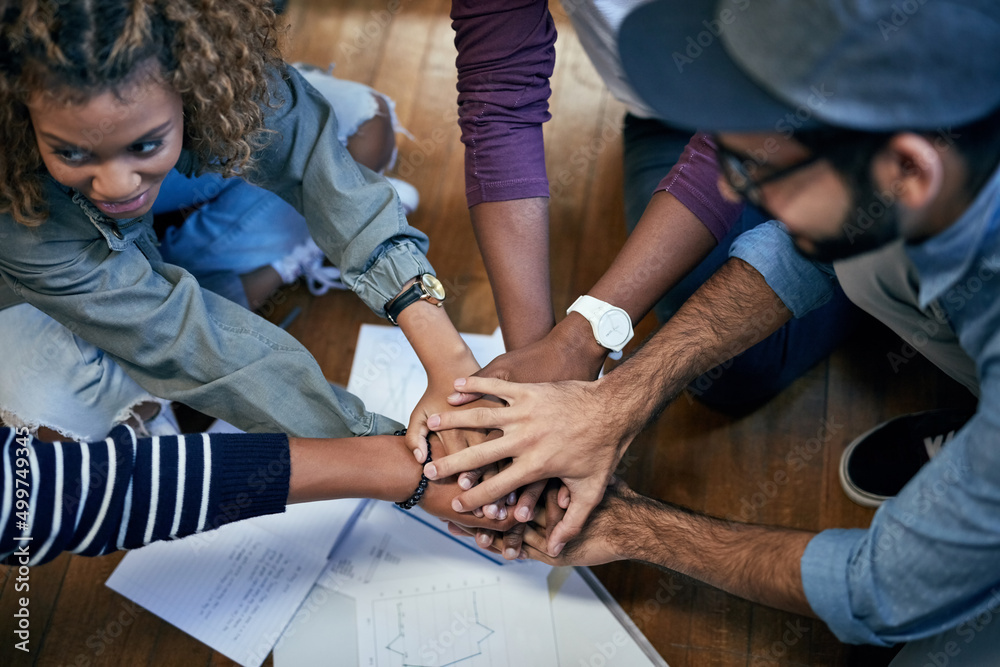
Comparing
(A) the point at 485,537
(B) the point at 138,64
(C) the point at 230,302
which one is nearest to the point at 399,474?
(A) the point at 485,537

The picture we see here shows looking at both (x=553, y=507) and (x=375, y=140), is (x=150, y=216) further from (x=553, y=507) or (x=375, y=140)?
(x=553, y=507)

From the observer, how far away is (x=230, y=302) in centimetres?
112

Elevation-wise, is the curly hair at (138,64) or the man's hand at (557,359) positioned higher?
the curly hair at (138,64)

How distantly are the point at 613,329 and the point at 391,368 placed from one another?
0.44 m

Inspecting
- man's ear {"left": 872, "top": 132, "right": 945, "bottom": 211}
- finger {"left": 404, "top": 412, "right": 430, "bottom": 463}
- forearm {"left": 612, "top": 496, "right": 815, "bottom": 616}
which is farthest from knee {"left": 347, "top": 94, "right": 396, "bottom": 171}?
man's ear {"left": 872, "top": 132, "right": 945, "bottom": 211}

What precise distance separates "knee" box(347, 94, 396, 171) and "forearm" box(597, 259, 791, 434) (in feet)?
2.32

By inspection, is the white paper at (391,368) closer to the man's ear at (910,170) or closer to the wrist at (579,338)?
the wrist at (579,338)

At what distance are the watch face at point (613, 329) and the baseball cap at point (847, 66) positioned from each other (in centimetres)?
42

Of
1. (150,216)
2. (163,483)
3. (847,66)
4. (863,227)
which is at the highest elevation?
(847,66)

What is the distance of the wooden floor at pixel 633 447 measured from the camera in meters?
1.15

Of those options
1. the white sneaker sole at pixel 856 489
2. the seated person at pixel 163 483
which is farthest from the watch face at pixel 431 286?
the white sneaker sole at pixel 856 489

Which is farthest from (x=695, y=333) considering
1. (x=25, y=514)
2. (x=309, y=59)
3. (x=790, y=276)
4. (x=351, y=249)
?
(x=309, y=59)

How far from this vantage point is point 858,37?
1.98 feet

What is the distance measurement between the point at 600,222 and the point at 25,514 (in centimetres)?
111
